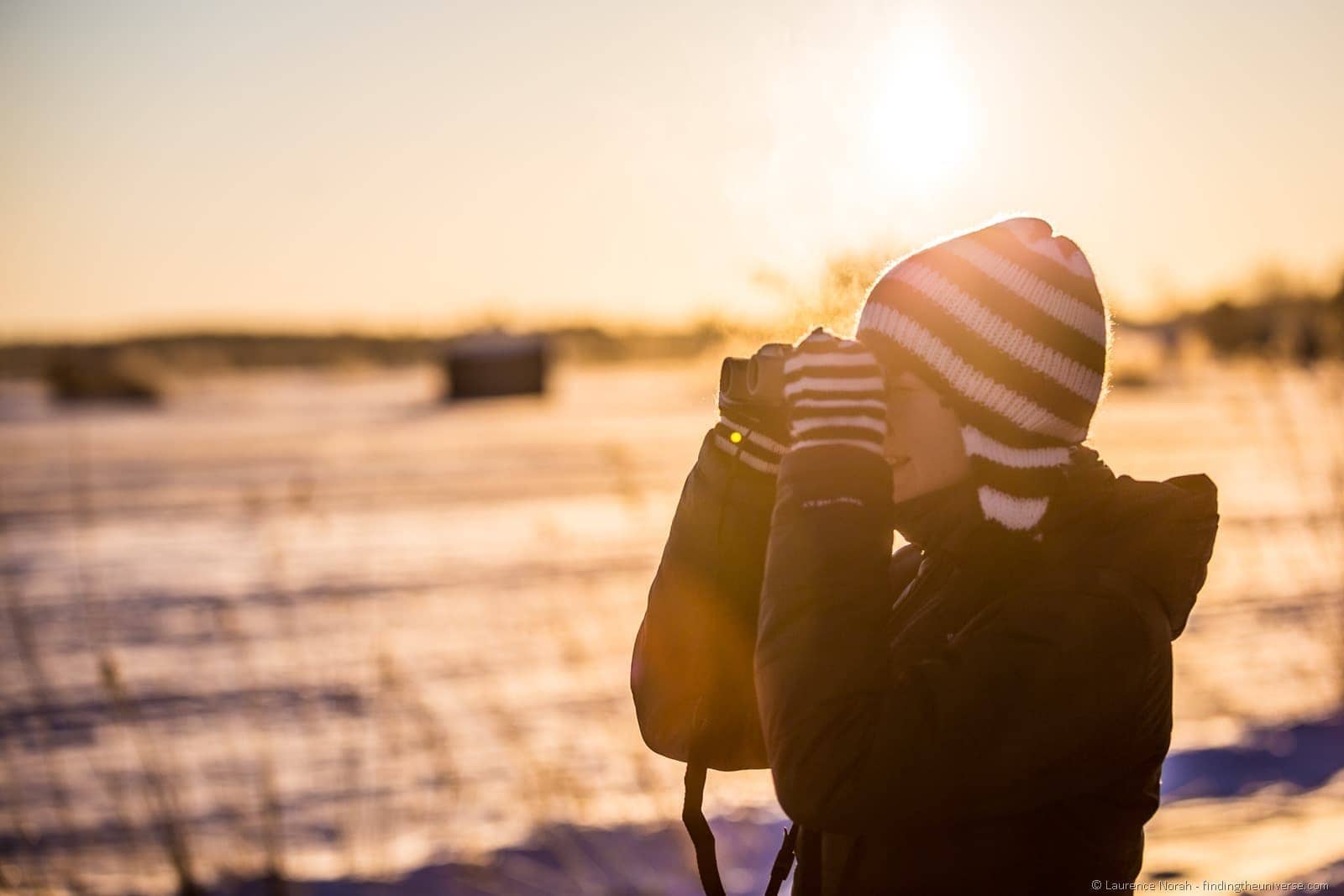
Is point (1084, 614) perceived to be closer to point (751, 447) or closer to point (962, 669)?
point (962, 669)

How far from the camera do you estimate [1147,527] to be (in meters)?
1.46

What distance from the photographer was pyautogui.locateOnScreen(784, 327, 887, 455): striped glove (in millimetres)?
1364

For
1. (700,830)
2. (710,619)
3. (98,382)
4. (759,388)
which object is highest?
(759,388)

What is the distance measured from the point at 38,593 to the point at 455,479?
16.9ft

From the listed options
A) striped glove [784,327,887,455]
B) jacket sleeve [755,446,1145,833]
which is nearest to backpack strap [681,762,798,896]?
jacket sleeve [755,446,1145,833]

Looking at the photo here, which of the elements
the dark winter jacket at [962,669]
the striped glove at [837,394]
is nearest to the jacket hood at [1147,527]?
the dark winter jacket at [962,669]

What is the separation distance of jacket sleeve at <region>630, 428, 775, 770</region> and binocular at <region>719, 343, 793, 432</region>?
0.17 ft

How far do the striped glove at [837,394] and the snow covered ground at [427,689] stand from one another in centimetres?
189

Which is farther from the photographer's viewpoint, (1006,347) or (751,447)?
(751,447)

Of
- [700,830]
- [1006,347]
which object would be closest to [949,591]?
[1006,347]

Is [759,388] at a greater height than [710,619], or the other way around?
[759,388]

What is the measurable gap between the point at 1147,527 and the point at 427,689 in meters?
4.60

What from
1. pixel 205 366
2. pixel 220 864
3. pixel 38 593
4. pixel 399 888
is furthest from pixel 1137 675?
pixel 205 366

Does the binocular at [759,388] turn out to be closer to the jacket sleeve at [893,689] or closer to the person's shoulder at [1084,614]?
the jacket sleeve at [893,689]
